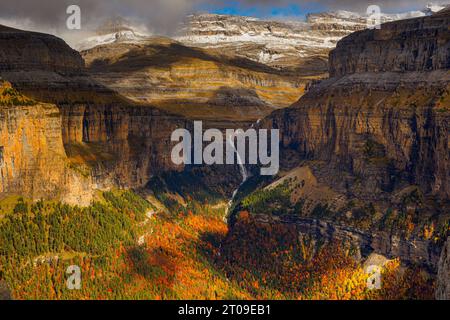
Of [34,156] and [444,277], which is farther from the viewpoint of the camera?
[34,156]

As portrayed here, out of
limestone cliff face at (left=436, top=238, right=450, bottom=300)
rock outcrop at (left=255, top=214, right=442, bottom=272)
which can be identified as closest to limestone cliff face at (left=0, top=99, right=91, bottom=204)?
rock outcrop at (left=255, top=214, right=442, bottom=272)

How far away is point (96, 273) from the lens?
165500 mm

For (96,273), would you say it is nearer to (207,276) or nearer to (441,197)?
(207,276)

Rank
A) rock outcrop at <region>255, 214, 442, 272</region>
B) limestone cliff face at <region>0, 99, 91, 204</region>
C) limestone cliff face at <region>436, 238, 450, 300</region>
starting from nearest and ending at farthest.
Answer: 1. limestone cliff face at <region>436, 238, 450, 300</region>
2. rock outcrop at <region>255, 214, 442, 272</region>
3. limestone cliff face at <region>0, 99, 91, 204</region>

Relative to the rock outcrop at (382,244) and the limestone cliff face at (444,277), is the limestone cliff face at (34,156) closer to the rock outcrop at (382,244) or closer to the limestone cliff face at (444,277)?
the rock outcrop at (382,244)

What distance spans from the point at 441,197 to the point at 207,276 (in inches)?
1987

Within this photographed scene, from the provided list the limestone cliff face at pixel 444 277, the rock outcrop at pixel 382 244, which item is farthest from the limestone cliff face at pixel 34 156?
the limestone cliff face at pixel 444 277

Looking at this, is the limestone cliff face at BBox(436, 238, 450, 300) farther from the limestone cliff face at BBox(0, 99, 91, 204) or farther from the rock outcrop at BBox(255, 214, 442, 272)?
the limestone cliff face at BBox(0, 99, 91, 204)

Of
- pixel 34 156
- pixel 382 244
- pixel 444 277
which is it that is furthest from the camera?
pixel 382 244

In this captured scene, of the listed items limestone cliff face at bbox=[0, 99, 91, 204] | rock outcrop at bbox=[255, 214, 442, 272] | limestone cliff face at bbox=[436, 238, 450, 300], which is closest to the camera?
limestone cliff face at bbox=[436, 238, 450, 300]

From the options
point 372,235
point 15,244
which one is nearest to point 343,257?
point 372,235

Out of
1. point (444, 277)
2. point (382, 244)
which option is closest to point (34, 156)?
point (382, 244)

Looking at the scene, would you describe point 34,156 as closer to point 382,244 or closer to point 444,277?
point 382,244

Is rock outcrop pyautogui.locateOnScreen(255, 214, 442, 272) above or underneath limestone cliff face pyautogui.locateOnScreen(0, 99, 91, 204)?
underneath
